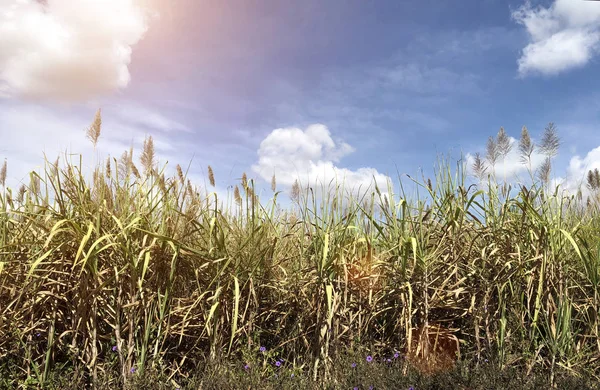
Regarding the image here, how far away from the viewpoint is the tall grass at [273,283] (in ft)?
10.7

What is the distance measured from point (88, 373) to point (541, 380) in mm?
3067

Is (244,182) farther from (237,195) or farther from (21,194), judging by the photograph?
(21,194)

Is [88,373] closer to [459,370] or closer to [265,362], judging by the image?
[265,362]

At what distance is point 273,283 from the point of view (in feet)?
12.6

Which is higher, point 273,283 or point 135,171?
point 135,171

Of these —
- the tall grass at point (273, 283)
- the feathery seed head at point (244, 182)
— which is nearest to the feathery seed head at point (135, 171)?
the tall grass at point (273, 283)

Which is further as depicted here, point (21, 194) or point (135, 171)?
point (21, 194)

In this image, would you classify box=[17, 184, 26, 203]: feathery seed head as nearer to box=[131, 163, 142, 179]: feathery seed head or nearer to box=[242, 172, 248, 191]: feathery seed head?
box=[131, 163, 142, 179]: feathery seed head

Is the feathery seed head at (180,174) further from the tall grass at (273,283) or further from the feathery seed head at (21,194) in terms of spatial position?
the feathery seed head at (21,194)

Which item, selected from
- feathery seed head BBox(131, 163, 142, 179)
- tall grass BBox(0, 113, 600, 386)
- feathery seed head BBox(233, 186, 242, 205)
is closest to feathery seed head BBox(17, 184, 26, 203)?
tall grass BBox(0, 113, 600, 386)

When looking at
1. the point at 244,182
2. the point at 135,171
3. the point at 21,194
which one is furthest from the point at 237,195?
the point at 21,194

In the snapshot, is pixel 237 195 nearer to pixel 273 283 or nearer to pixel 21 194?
pixel 273 283

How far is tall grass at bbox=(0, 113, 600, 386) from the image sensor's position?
3275mm

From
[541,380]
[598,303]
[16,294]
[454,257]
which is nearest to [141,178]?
[16,294]
